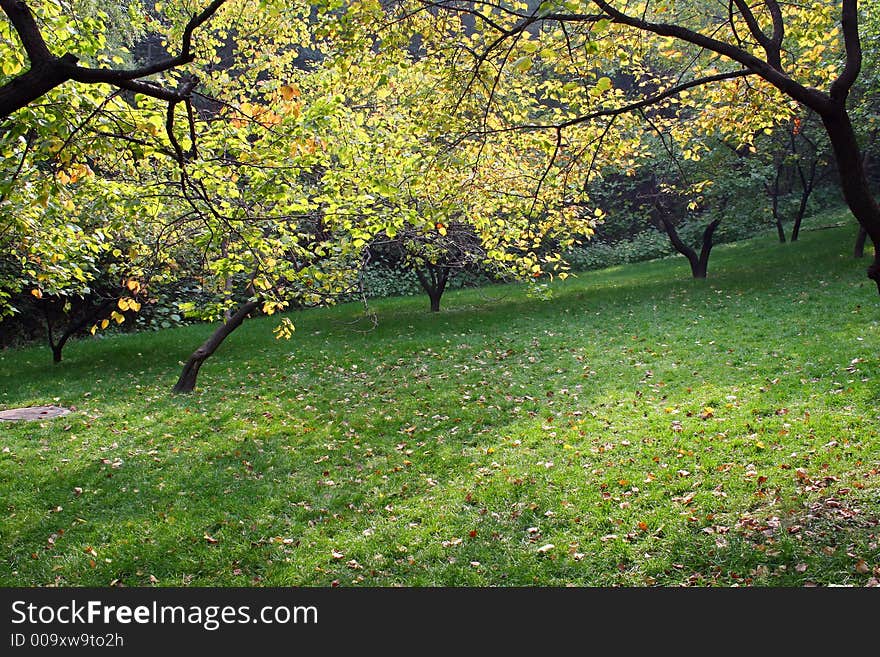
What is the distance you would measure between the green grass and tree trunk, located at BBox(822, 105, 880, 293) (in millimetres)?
2302

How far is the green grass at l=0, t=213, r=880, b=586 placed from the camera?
5309 mm

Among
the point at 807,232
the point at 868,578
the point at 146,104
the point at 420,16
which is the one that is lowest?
the point at 868,578

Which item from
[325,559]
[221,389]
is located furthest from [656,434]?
[221,389]

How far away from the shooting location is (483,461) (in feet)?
24.8

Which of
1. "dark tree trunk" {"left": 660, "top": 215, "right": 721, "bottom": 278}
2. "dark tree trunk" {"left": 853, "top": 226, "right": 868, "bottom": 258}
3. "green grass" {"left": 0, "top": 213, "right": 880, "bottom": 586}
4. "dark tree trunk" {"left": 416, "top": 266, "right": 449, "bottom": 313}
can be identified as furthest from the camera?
"dark tree trunk" {"left": 660, "top": 215, "right": 721, "bottom": 278}

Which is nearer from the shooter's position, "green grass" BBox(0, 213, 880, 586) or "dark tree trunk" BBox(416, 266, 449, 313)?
"green grass" BBox(0, 213, 880, 586)

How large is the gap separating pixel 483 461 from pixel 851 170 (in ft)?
15.7

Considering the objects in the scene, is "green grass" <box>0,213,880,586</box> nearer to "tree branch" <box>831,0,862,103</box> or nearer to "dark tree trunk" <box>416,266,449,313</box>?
"tree branch" <box>831,0,862,103</box>

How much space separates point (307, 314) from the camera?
20.5 metres

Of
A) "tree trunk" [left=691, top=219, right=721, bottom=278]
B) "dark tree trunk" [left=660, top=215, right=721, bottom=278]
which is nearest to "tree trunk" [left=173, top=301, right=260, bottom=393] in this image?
"dark tree trunk" [left=660, top=215, right=721, bottom=278]

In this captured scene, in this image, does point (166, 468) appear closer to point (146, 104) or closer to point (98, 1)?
point (146, 104)

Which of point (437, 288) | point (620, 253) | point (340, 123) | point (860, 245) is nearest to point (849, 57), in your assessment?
point (340, 123)

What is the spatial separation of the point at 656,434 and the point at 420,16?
5.63 m

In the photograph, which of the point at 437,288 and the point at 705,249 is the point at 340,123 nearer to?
the point at 437,288
